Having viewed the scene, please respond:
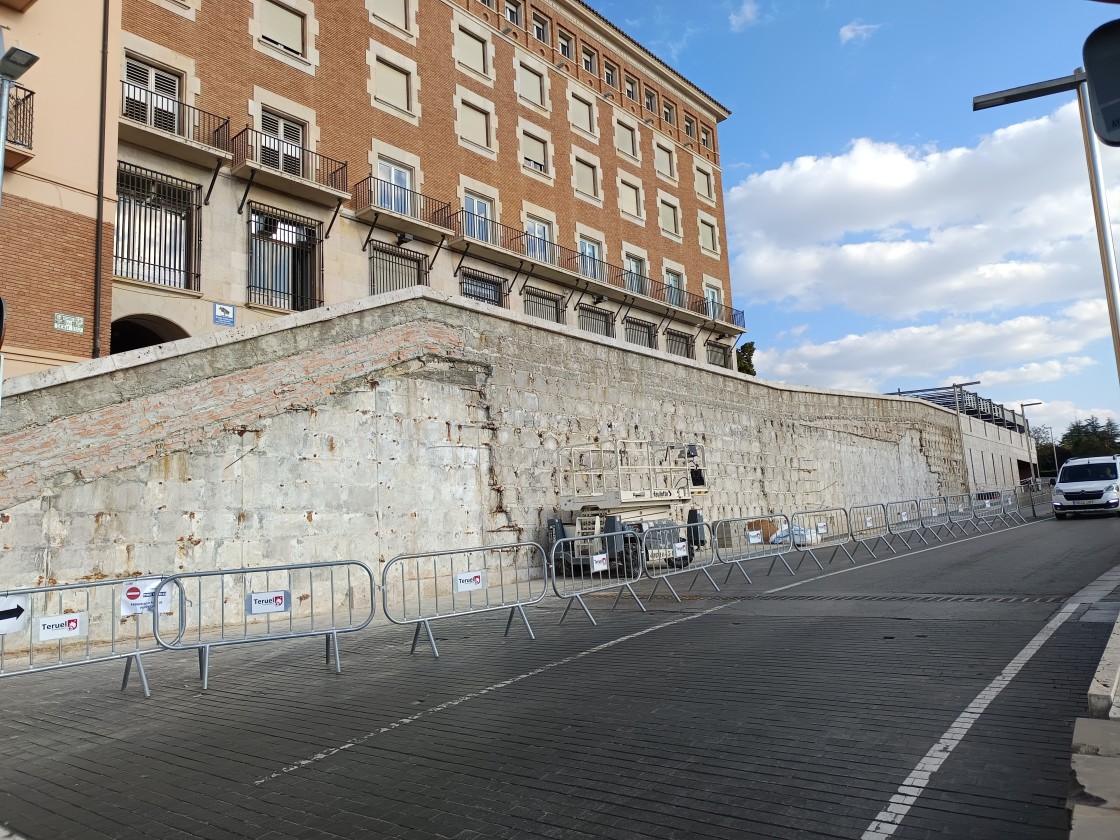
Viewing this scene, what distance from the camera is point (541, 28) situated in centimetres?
3027

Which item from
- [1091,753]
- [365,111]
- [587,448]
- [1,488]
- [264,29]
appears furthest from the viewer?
[365,111]

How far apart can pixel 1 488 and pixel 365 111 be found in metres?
17.3

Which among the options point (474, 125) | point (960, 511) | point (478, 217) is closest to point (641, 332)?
point (478, 217)

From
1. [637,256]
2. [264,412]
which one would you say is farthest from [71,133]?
[637,256]

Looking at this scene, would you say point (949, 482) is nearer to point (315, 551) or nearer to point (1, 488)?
point (315, 551)

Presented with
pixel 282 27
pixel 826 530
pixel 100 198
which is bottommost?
pixel 826 530

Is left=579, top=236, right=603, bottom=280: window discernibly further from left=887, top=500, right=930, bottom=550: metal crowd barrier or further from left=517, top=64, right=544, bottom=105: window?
left=887, top=500, right=930, bottom=550: metal crowd barrier

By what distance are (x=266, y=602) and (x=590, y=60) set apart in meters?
30.6

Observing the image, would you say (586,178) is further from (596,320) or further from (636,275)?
(596,320)

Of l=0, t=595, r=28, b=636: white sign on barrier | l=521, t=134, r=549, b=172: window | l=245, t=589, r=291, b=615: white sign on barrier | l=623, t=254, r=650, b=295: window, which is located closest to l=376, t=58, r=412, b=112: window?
l=521, t=134, r=549, b=172: window

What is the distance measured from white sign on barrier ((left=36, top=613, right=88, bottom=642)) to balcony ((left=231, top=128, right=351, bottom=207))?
14758 millimetres

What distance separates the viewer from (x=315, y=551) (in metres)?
11.9

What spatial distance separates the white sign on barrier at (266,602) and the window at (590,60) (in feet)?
97.8

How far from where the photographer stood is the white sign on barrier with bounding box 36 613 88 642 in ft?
20.9
